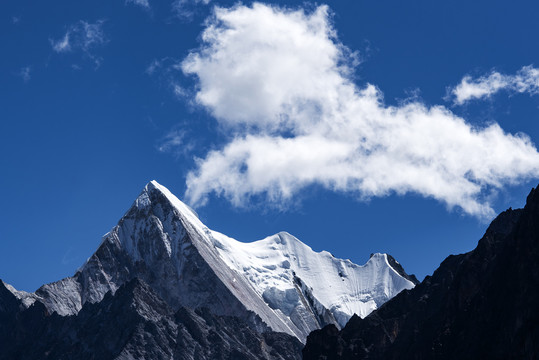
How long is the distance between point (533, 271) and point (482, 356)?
14.1m

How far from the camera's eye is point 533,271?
652 ft

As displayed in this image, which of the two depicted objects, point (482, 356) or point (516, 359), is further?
point (482, 356)

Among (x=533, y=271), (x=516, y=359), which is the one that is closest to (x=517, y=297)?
(x=533, y=271)

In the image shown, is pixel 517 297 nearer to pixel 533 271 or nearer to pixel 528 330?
pixel 533 271

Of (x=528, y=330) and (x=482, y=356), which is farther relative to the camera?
(x=482, y=356)

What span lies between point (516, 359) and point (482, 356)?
16.9 metres

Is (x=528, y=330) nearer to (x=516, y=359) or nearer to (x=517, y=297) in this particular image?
(x=516, y=359)

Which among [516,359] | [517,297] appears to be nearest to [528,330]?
[516,359]

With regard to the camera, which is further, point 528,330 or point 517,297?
point 517,297

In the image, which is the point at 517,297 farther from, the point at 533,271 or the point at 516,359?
the point at 516,359

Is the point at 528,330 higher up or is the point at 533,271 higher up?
the point at 533,271

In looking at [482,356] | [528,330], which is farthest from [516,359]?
[482,356]

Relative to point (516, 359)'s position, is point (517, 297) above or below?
above

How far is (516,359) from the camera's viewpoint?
182 metres
